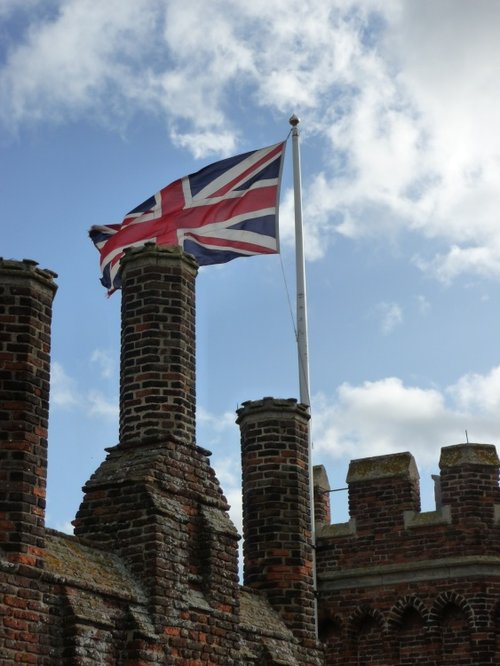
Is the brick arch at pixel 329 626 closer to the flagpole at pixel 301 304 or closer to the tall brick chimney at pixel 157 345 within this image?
the flagpole at pixel 301 304

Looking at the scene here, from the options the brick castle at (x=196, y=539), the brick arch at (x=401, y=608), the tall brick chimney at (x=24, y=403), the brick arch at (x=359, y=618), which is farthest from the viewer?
the brick arch at (x=359, y=618)

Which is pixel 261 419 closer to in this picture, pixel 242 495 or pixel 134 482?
pixel 242 495

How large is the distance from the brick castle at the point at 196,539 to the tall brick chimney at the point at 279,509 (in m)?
0.02

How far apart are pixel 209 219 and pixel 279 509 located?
4924 mm

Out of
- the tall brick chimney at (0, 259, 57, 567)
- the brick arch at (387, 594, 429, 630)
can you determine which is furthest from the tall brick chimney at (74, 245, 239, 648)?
the brick arch at (387, 594, 429, 630)

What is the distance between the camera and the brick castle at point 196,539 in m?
13.7

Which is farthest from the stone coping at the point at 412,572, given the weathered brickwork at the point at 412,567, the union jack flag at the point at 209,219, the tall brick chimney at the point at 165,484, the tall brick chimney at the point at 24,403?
the tall brick chimney at the point at 24,403

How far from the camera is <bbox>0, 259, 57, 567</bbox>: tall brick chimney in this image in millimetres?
13445

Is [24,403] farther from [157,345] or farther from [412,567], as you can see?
[412,567]

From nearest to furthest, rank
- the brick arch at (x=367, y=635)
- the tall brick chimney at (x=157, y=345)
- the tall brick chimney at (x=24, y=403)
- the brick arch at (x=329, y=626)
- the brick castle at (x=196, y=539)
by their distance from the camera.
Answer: the tall brick chimney at (x=24, y=403), the brick castle at (x=196, y=539), the tall brick chimney at (x=157, y=345), the brick arch at (x=367, y=635), the brick arch at (x=329, y=626)

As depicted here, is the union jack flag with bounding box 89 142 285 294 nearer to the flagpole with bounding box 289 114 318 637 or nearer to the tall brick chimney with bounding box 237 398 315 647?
the flagpole with bounding box 289 114 318 637

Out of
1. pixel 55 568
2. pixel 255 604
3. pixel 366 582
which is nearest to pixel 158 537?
pixel 55 568

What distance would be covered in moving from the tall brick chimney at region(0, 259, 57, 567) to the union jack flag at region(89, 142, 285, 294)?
640cm

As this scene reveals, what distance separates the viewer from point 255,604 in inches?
714
